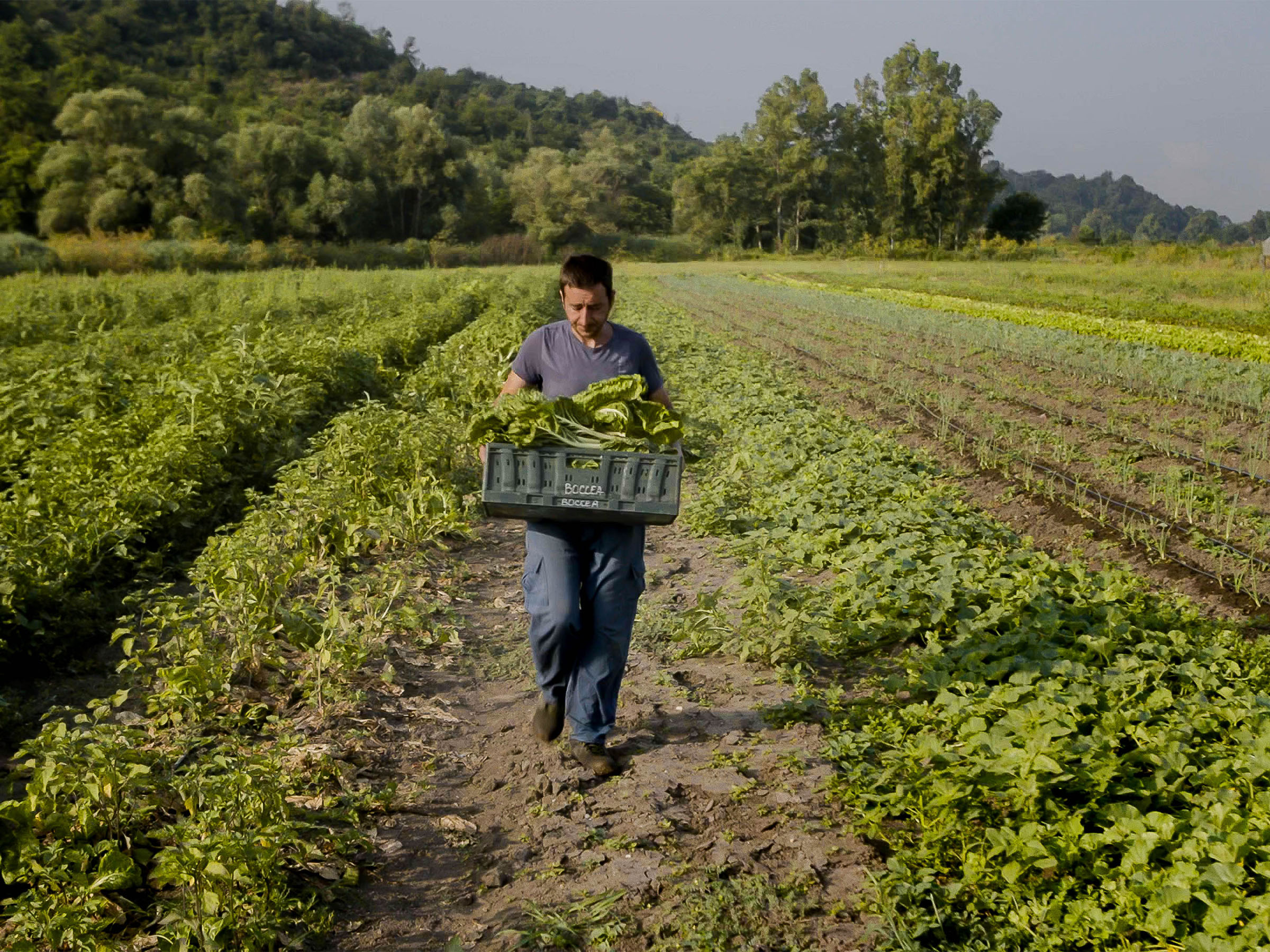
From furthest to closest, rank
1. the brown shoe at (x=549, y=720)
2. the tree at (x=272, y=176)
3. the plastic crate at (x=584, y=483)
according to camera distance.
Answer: the tree at (x=272, y=176) < the brown shoe at (x=549, y=720) < the plastic crate at (x=584, y=483)

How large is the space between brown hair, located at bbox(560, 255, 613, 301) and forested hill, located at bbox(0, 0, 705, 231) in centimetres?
3676

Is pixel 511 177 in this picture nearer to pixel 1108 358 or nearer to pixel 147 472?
pixel 1108 358

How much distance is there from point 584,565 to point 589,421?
0.60m

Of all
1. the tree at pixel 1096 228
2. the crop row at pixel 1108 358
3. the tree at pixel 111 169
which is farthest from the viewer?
the tree at pixel 1096 228

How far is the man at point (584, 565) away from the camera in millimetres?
3809

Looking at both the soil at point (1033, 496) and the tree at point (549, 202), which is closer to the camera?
the soil at point (1033, 496)

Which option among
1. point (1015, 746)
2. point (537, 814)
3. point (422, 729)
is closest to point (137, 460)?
point (422, 729)

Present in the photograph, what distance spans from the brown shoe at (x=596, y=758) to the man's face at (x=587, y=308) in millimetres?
1679

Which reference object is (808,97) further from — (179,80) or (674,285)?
(179,80)

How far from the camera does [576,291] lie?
12.5 ft

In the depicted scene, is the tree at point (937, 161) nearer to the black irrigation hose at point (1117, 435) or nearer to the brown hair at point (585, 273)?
the black irrigation hose at point (1117, 435)

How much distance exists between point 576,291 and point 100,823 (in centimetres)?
248

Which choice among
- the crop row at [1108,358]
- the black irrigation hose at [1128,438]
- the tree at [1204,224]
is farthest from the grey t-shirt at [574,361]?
the tree at [1204,224]

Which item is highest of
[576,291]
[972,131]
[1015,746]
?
[972,131]
